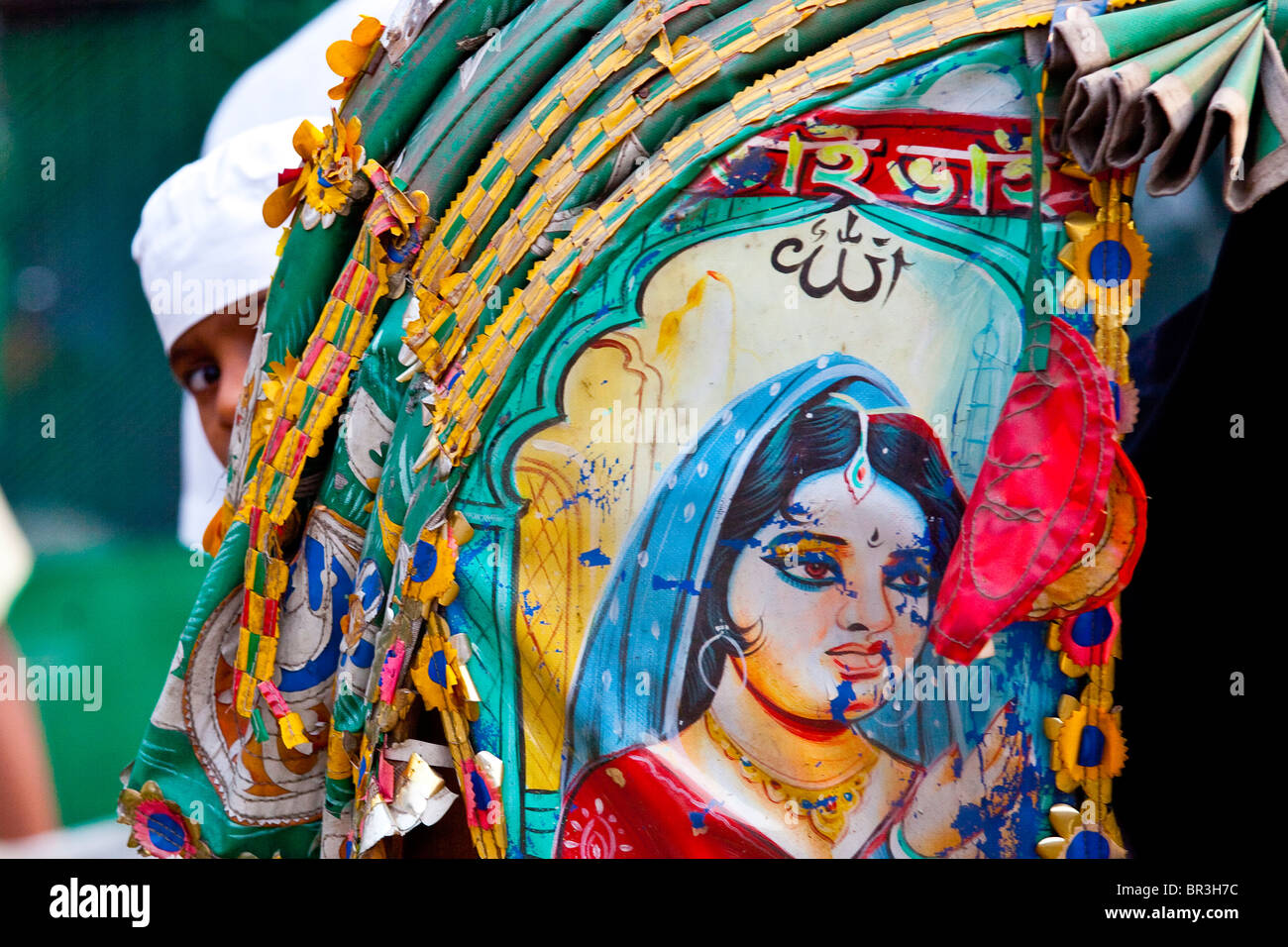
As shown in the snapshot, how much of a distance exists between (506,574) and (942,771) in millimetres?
507

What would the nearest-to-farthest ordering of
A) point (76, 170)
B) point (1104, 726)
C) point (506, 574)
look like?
1. point (1104, 726)
2. point (506, 574)
3. point (76, 170)

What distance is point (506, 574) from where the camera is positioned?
1.23 meters

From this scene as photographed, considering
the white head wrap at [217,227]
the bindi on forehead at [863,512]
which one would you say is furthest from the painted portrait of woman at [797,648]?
the white head wrap at [217,227]

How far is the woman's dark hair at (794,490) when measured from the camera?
1160 millimetres

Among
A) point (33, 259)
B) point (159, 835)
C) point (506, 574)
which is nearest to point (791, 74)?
point (506, 574)

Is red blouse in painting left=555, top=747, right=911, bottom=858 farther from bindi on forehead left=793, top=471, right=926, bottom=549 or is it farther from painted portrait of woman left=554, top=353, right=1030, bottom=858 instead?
bindi on forehead left=793, top=471, right=926, bottom=549

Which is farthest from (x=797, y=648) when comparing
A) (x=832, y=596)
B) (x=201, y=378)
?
(x=201, y=378)

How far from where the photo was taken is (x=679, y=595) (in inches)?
47.1

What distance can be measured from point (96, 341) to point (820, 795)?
3.89 ft

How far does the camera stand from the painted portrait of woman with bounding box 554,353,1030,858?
116 centimetres

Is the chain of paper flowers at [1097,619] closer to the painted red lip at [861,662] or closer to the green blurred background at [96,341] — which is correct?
the painted red lip at [861,662]

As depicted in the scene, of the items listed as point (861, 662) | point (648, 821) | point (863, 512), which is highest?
point (863, 512)

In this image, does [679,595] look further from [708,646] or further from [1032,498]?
[1032,498]
